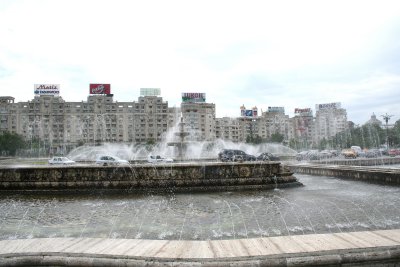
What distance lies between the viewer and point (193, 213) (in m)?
10.5

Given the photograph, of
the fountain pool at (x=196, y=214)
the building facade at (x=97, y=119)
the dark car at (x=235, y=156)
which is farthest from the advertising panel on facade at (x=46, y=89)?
the fountain pool at (x=196, y=214)

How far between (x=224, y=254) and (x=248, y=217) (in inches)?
218

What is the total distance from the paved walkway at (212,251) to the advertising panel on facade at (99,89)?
131 metres

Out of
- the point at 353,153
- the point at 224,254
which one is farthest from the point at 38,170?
the point at 353,153

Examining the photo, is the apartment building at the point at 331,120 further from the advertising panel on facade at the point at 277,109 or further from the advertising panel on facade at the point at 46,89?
the advertising panel on facade at the point at 46,89

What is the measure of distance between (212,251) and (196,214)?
586 centimetres

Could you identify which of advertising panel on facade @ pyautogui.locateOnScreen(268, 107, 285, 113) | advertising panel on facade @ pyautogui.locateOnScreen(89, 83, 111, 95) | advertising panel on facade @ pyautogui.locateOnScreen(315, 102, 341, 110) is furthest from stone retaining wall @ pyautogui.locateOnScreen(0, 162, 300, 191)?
advertising panel on facade @ pyautogui.locateOnScreen(315, 102, 341, 110)

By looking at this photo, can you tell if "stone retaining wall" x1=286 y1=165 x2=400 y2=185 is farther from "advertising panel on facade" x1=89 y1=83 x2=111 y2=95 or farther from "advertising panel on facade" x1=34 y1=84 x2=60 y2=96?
"advertising panel on facade" x1=34 y1=84 x2=60 y2=96

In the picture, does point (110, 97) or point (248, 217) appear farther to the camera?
point (110, 97)

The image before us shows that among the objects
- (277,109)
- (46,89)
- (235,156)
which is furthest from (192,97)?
A: (235,156)

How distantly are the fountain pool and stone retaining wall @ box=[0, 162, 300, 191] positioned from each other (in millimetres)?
1020

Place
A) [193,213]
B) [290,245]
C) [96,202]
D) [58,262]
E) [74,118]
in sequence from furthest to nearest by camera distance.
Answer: [74,118], [96,202], [193,213], [290,245], [58,262]

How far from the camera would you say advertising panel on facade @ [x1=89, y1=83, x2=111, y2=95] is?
128250 mm

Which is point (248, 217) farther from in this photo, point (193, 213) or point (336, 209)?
point (336, 209)
